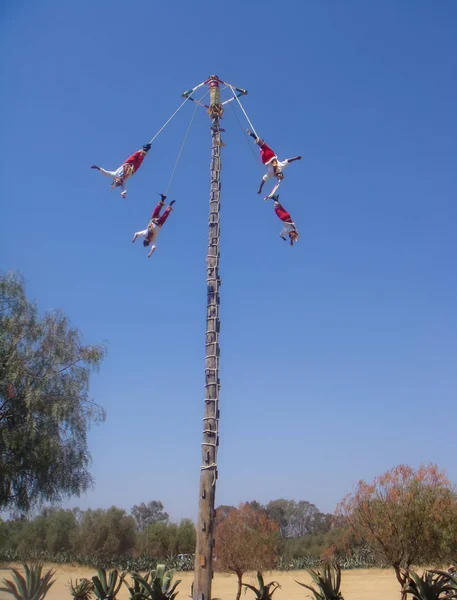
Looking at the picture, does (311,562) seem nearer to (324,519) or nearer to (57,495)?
(324,519)

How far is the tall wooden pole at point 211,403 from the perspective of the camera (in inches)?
313

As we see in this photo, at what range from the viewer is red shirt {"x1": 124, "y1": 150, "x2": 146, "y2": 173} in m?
11.2

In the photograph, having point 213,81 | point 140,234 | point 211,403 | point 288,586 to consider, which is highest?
point 213,81

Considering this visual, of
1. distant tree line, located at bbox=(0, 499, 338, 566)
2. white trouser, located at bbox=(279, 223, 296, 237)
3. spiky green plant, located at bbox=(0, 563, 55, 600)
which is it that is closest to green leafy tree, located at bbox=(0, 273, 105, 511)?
spiky green plant, located at bbox=(0, 563, 55, 600)

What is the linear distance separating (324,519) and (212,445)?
7973 centimetres

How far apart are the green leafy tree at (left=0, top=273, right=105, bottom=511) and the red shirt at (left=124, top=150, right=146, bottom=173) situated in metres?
7.86

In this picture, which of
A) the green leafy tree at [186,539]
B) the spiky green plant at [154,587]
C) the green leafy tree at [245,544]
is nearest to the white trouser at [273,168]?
the spiky green plant at [154,587]

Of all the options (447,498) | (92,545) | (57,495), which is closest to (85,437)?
(57,495)

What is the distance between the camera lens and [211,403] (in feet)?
28.3

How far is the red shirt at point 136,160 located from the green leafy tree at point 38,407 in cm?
786

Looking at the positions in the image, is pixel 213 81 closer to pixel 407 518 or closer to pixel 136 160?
pixel 136 160

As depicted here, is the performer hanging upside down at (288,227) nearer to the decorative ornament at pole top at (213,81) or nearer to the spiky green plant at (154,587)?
the decorative ornament at pole top at (213,81)

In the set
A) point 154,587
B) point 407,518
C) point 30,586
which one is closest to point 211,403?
point 154,587

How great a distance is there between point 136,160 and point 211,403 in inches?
216
